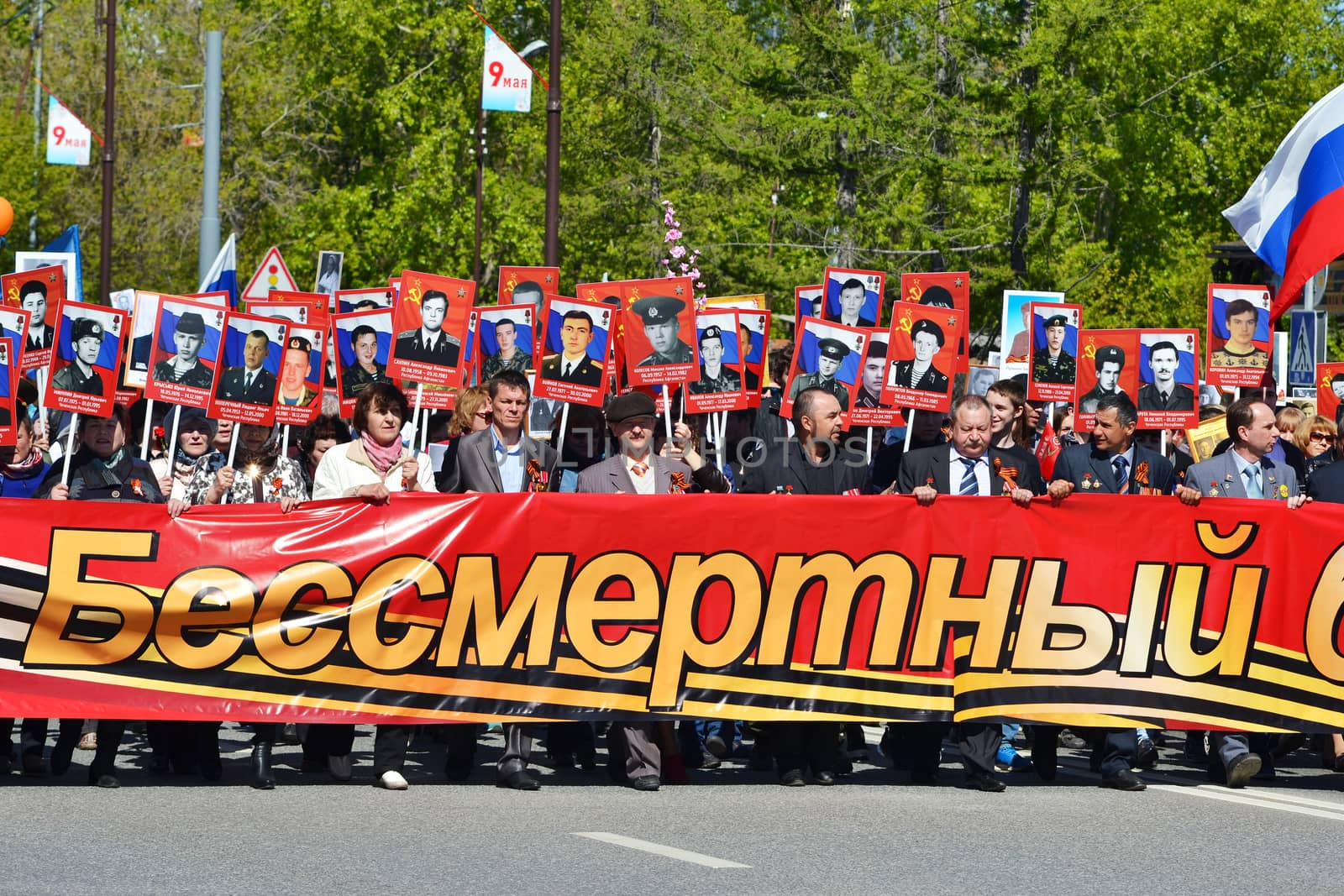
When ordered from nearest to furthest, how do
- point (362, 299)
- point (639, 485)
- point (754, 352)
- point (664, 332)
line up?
1. point (639, 485)
2. point (664, 332)
3. point (754, 352)
4. point (362, 299)

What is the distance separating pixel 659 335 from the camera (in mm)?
13539

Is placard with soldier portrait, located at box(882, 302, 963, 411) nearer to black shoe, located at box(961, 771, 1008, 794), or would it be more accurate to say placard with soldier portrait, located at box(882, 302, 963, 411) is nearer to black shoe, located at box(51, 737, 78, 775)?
black shoe, located at box(961, 771, 1008, 794)

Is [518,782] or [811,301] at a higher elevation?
[811,301]

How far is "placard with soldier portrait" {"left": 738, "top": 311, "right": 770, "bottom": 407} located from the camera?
14.5m

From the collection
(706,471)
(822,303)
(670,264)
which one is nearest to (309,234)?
(670,264)

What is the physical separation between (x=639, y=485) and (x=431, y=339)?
3.71 m

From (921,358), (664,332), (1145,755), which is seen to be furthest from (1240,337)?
(1145,755)

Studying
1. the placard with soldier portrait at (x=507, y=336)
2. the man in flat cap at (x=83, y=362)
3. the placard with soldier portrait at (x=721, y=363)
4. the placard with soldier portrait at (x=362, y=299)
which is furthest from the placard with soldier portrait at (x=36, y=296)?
the placard with soldier portrait at (x=721, y=363)

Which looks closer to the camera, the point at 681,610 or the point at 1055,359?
the point at 681,610

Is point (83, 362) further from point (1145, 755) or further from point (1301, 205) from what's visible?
point (1301, 205)

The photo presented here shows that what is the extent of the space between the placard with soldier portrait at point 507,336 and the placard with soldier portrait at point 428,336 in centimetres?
63

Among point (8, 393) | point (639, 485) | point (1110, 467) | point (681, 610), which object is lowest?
point (681, 610)

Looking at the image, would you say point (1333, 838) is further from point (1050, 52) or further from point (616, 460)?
point (1050, 52)

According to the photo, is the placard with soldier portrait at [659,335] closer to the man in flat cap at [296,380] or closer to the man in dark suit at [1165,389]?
the man in flat cap at [296,380]
